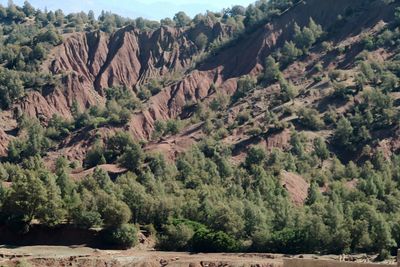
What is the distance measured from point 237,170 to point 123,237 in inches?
990

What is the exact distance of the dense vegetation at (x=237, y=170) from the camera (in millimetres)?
73875

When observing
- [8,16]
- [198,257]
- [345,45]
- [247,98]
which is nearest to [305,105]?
[247,98]

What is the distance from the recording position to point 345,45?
131875 mm

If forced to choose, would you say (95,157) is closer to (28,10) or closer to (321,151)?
(321,151)

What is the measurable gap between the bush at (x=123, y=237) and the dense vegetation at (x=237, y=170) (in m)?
0.11

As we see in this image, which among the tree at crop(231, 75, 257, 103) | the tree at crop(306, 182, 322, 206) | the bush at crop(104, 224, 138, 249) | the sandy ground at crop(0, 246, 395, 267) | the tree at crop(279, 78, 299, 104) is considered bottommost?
the sandy ground at crop(0, 246, 395, 267)

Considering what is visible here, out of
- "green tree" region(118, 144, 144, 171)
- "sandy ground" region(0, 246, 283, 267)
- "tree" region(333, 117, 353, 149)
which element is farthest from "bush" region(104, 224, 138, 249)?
"tree" region(333, 117, 353, 149)

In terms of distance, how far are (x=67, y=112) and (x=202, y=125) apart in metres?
28.7

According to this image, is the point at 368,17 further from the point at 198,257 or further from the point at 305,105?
the point at 198,257

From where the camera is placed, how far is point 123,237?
2918 inches

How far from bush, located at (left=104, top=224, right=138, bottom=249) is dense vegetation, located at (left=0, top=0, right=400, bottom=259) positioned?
11 centimetres

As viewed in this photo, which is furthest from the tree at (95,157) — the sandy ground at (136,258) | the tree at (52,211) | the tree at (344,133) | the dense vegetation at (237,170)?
the sandy ground at (136,258)

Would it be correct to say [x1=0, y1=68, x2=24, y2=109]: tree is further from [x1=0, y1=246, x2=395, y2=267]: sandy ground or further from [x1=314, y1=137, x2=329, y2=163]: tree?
[x1=0, y1=246, x2=395, y2=267]: sandy ground

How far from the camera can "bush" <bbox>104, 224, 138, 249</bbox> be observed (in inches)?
2918
